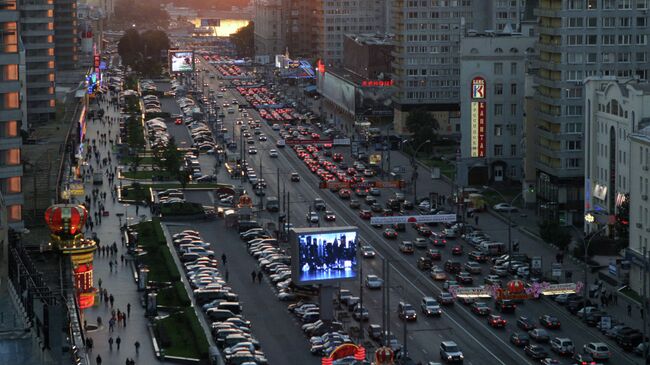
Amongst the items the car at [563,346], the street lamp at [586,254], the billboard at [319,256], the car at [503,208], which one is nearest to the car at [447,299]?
the billboard at [319,256]

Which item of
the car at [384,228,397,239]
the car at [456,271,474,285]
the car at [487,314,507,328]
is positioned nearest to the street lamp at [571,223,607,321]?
the car at [487,314,507,328]

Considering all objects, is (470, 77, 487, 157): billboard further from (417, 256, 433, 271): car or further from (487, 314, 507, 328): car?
(487, 314, 507, 328): car

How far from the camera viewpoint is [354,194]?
367 feet

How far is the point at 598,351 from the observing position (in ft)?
207

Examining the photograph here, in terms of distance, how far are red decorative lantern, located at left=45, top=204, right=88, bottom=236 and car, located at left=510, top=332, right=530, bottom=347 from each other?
18.5 metres

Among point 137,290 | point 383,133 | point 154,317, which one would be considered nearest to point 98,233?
point 137,290

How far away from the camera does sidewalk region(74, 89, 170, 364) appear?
63.9 m

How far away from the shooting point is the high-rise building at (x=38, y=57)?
A: 139125 millimetres

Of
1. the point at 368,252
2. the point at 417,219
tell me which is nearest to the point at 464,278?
the point at 368,252

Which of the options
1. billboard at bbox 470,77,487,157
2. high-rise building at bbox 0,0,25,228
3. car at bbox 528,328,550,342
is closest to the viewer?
high-rise building at bbox 0,0,25,228

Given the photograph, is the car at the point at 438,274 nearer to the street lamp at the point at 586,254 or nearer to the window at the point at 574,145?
the street lamp at the point at 586,254

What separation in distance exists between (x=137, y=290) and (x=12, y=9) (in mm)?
21524

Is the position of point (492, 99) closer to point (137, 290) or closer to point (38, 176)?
point (38, 176)

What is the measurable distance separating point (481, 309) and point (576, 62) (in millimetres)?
33138
